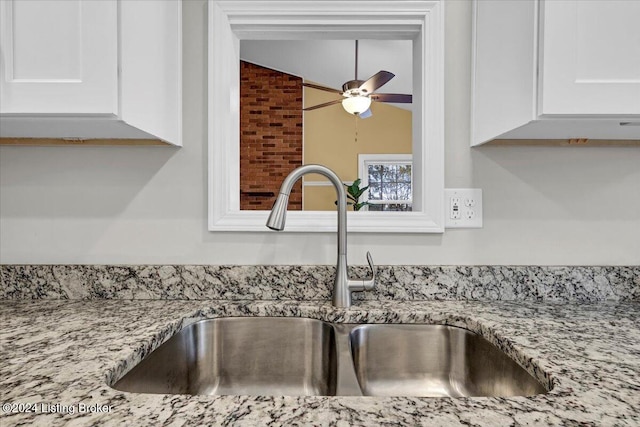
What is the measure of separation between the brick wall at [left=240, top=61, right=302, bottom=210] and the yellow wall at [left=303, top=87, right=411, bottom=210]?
0.25 meters

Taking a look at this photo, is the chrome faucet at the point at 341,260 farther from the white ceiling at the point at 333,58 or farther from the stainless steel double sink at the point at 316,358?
the white ceiling at the point at 333,58

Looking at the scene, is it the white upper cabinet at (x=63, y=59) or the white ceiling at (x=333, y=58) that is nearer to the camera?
the white upper cabinet at (x=63, y=59)

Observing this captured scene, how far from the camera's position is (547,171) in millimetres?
1142

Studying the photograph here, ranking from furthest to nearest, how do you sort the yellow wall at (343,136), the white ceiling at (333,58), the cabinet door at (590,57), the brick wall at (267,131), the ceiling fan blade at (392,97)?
the yellow wall at (343,136) → the brick wall at (267,131) → the white ceiling at (333,58) → the ceiling fan blade at (392,97) → the cabinet door at (590,57)

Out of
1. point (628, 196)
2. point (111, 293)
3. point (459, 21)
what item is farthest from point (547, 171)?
point (111, 293)

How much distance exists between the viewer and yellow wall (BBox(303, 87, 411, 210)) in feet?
17.7

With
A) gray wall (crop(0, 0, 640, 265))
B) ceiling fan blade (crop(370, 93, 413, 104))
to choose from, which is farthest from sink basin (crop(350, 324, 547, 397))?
ceiling fan blade (crop(370, 93, 413, 104))

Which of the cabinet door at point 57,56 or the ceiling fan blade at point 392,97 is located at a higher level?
the ceiling fan blade at point 392,97

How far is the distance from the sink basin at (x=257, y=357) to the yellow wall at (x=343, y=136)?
4.25 meters

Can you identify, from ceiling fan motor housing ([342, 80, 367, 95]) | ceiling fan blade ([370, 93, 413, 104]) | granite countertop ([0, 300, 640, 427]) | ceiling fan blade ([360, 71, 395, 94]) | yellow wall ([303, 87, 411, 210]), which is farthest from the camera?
yellow wall ([303, 87, 411, 210])

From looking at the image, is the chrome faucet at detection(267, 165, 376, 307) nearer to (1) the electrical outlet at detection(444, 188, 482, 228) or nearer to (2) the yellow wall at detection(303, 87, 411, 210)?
(1) the electrical outlet at detection(444, 188, 482, 228)

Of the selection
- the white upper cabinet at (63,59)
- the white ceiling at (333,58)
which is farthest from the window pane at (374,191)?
the white upper cabinet at (63,59)

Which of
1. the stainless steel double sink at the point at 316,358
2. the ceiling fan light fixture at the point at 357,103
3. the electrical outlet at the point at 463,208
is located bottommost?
the stainless steel double sink at the point at 316,358

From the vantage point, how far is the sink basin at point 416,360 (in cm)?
94
